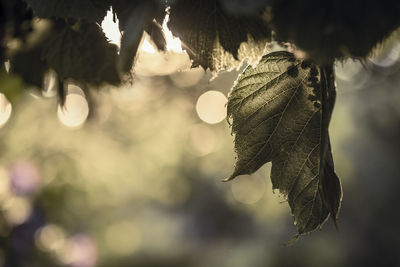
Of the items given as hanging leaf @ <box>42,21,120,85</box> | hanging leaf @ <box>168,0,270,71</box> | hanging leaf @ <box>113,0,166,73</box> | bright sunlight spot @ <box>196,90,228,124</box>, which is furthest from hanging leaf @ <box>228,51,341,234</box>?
bright sunlight spot @ <box>196,90,228,124</box>

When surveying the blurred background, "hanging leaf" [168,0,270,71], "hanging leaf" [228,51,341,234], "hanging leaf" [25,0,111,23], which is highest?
the blurred background

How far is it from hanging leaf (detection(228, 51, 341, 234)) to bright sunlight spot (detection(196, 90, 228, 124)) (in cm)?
1152

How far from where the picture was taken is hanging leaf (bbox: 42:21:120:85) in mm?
801

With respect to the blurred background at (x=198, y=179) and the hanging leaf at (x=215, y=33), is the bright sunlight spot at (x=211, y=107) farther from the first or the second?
the hanging leaf at (x=215, y=33)

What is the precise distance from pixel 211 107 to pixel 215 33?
12.2 m

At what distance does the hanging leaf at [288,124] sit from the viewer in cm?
66

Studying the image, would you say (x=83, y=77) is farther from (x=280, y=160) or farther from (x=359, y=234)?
(x=359, y=234)

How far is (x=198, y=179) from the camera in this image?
1267 cm

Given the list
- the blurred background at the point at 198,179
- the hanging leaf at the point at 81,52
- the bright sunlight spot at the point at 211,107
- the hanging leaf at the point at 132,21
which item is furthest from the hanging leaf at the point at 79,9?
the bright sunlight spot at the point at 211,107

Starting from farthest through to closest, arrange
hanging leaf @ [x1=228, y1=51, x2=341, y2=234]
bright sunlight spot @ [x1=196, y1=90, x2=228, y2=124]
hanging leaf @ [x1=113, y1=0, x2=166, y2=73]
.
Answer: bright sunlight spot @ [x1=196, y1=90, x2=228, y2=124] → hanging leaf @ [x1=228, y1=51, x2=341, y2=234] → hanging leaf @ [x1=113, y1=0, x2=166, y2=73]

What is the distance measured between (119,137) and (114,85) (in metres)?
10.3

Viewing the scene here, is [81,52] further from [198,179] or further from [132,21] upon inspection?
[198,179]

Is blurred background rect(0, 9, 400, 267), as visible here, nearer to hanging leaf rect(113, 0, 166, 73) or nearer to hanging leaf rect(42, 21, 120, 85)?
hanging leaf rect(42, 21, 120, 85)

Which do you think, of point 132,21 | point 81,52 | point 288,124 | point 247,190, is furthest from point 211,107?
point 132,21
